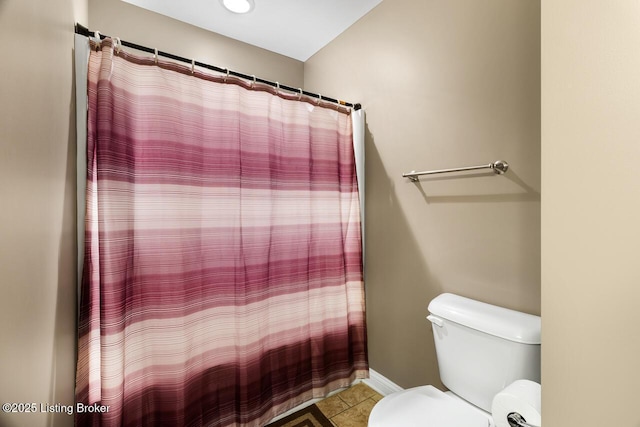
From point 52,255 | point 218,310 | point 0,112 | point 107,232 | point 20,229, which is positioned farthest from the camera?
point 218,310

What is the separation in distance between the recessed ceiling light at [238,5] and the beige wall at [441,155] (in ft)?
2.22

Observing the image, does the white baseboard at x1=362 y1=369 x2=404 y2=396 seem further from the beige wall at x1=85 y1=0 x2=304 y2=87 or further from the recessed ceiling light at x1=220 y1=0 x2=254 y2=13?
the recessed ceiling light at x1=220 y1=0 x2=254 y2=13

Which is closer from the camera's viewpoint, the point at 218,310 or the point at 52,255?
the point at 52,255

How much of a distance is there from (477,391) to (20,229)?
1532 millimetres

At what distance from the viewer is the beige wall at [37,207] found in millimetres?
455

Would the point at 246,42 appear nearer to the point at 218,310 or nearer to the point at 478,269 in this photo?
the point at 218,310

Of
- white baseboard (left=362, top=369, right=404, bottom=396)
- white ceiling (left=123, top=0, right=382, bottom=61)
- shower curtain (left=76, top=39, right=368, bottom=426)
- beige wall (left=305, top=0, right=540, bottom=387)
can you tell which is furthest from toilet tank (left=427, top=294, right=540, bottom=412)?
white ceiling (left=123, top=0, right=382, bottom=61)

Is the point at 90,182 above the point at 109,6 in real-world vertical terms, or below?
below

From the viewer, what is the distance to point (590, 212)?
62cm

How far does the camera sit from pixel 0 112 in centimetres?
42

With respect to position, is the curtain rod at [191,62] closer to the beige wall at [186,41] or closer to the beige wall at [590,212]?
the beige wall at [186,41]

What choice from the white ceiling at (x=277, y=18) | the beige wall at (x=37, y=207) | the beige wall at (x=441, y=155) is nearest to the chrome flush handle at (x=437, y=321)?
the beige wall at (x=441, y=155)

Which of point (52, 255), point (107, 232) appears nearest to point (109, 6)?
point (107, 232)

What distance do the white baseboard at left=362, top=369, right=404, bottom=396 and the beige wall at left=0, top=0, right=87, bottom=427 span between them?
155cm
